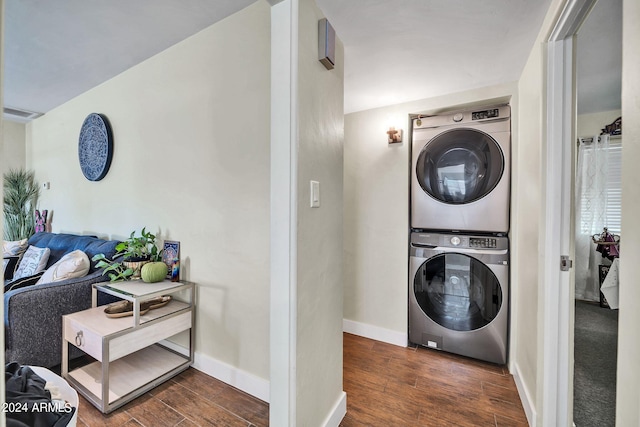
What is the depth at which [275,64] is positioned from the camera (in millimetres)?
1154

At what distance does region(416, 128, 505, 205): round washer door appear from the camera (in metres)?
2.10

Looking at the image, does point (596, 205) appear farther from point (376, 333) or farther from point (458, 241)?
point (376, 333)

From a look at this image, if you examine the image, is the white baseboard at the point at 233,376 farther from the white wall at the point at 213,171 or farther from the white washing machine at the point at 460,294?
the white washing machine at the point at 460,294

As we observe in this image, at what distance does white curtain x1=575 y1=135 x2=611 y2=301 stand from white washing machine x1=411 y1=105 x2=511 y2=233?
76.5 inches

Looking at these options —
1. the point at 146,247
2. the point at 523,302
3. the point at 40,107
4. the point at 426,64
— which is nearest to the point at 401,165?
the point at 426,64

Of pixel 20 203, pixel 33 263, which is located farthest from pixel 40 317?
pixel 20 203

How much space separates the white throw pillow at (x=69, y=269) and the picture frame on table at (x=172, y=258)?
605 mm

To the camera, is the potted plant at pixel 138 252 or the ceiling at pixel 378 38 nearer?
the ceiling at pixel 378 38

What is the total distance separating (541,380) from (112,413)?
7.40 ft

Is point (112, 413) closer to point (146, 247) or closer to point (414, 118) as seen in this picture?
point (146, 247)

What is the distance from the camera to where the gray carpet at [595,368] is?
1.58 metres

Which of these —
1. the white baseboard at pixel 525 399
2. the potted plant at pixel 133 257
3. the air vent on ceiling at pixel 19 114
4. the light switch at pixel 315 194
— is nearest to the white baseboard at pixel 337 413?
the white baseboard at pixel 525 399

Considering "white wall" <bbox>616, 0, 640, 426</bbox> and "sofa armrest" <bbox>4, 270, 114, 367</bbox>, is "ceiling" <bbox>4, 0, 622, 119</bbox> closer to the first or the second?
"white wall" <bbox>616, 0, 640, 426</bbox>

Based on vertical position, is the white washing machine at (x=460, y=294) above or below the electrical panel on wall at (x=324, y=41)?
below
